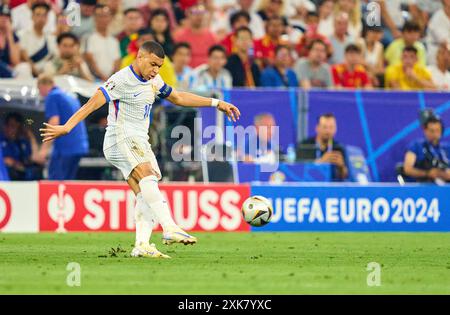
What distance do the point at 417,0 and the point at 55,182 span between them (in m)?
10.8

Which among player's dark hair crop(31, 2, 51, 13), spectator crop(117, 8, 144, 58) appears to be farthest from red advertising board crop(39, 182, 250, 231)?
player's dark hair crop(31, 2, 51, 13)

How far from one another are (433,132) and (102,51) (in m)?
6.40

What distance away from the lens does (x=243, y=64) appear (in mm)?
21531

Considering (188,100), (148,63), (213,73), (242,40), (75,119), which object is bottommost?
(75,119)

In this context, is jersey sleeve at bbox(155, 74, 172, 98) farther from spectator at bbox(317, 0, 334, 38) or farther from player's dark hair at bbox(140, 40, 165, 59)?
spectator at bbox(317, 0, 334, 38)

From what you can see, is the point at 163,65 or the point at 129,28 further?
the point at 129,28

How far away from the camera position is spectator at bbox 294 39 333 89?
22.0m

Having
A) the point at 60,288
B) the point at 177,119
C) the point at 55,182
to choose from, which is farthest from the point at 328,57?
the point at 60,288

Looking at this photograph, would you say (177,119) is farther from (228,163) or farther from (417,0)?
(417,0)

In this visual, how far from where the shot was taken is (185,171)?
1922cm

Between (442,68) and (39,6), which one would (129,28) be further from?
(442,68)

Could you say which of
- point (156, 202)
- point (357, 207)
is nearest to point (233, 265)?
point (156, 202)

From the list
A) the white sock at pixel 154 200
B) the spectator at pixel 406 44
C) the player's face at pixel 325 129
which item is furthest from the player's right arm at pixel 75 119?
the spectator at pixel 406 44
